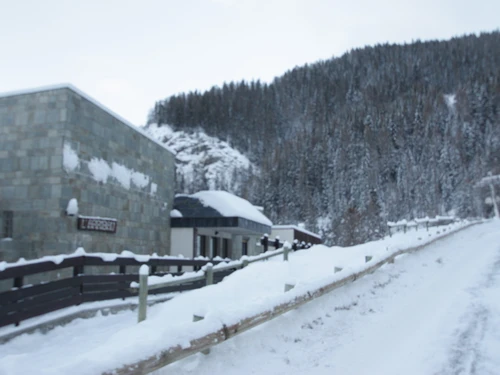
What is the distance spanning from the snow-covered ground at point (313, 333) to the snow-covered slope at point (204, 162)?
367 ft

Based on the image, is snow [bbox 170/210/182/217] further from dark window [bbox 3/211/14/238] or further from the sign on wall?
dark window [bbox 3/211/14/238]

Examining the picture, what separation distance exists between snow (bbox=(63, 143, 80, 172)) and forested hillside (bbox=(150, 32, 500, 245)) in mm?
41134

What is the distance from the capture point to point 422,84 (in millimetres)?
158625

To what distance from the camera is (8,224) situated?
13.6 meters

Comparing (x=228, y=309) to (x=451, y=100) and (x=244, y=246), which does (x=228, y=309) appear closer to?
(x=244, y=246)

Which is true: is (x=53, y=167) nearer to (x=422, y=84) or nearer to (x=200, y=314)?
(x=200, y=314)

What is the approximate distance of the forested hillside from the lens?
95.2m

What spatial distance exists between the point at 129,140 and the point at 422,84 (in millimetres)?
161481

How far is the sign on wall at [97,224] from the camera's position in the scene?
44.3 feet

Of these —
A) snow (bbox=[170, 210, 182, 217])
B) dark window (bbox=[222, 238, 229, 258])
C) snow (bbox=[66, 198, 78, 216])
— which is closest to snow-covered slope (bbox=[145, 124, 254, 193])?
dark window (bbox=[222, 238, 229, 258])

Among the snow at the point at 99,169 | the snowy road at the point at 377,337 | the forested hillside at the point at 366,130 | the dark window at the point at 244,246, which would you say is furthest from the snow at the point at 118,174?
the forested hillside at the point at 366,130

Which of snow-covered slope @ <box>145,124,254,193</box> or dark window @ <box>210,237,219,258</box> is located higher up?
snow-covered slope @ <box>145,124,254,193</box>

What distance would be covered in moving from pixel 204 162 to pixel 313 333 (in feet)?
420

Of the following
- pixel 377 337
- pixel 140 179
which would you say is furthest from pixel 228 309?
pixel 140 179
